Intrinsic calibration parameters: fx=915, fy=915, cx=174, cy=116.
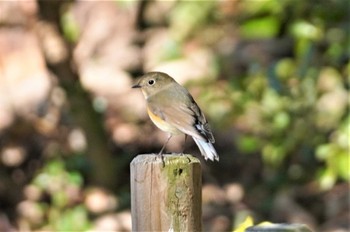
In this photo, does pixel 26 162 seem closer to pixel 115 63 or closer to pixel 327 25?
pixel 115 63

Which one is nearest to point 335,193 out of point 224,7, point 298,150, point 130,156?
point 298,150

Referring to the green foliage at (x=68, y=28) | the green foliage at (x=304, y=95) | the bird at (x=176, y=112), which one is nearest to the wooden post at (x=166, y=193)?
the bird at (x=176, y=112)

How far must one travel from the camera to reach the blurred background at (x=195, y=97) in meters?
5.89

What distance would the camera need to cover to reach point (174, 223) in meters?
2.41

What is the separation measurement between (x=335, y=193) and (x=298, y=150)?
0.41 m

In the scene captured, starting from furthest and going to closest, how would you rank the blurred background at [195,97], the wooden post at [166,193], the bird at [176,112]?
the blurred background at [195,97] → the bird at [176,112] → the wooden post at [166,193]

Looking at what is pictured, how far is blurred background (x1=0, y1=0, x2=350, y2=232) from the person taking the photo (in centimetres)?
589

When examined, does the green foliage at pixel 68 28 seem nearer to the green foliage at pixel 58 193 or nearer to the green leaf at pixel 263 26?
the green foliage at pixel 58 193

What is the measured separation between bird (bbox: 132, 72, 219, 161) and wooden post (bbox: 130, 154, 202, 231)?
1.01 feet

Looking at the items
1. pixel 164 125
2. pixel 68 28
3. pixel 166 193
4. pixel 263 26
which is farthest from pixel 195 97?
pixel 166 193

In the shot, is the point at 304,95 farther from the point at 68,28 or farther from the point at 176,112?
the point at 176,112

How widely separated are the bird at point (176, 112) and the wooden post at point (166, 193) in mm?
307

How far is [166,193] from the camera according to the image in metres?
2.39

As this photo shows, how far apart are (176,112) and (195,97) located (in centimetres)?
396
